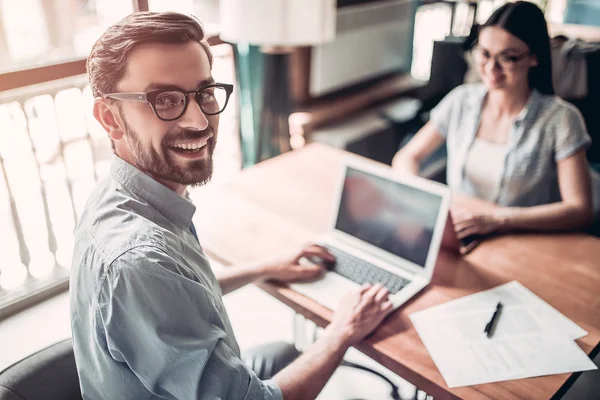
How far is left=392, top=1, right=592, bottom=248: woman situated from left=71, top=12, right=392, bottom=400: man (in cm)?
71

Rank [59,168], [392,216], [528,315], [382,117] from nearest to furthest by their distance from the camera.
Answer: [528,315]
[392,216]
[59,168]
[382,117]

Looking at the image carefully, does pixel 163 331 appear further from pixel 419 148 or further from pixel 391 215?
pixel 419 148

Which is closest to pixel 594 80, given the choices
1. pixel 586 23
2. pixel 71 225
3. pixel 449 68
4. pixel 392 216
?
pixel 449 68

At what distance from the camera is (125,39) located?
1.01 m

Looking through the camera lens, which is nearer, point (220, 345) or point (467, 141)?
point (220, 345)

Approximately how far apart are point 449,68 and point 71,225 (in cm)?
240

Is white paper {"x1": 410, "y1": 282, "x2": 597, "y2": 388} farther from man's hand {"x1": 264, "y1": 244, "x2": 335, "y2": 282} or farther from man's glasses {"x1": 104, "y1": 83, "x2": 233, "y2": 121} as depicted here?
man's glasses {"x1": 104, "y1": 83, "x2": 233, "y2": 121}

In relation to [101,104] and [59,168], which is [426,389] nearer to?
[101,104]

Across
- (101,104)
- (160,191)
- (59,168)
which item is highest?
(101,104)

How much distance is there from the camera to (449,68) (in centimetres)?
315

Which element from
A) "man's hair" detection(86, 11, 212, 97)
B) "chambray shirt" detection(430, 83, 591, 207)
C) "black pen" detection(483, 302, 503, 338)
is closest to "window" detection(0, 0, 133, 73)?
"man's hair" detection(86, 11, 212, 97)

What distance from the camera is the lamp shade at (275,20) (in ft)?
7.17

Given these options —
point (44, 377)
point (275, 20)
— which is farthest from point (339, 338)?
point (275, 20)

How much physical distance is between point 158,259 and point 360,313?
0.51m
